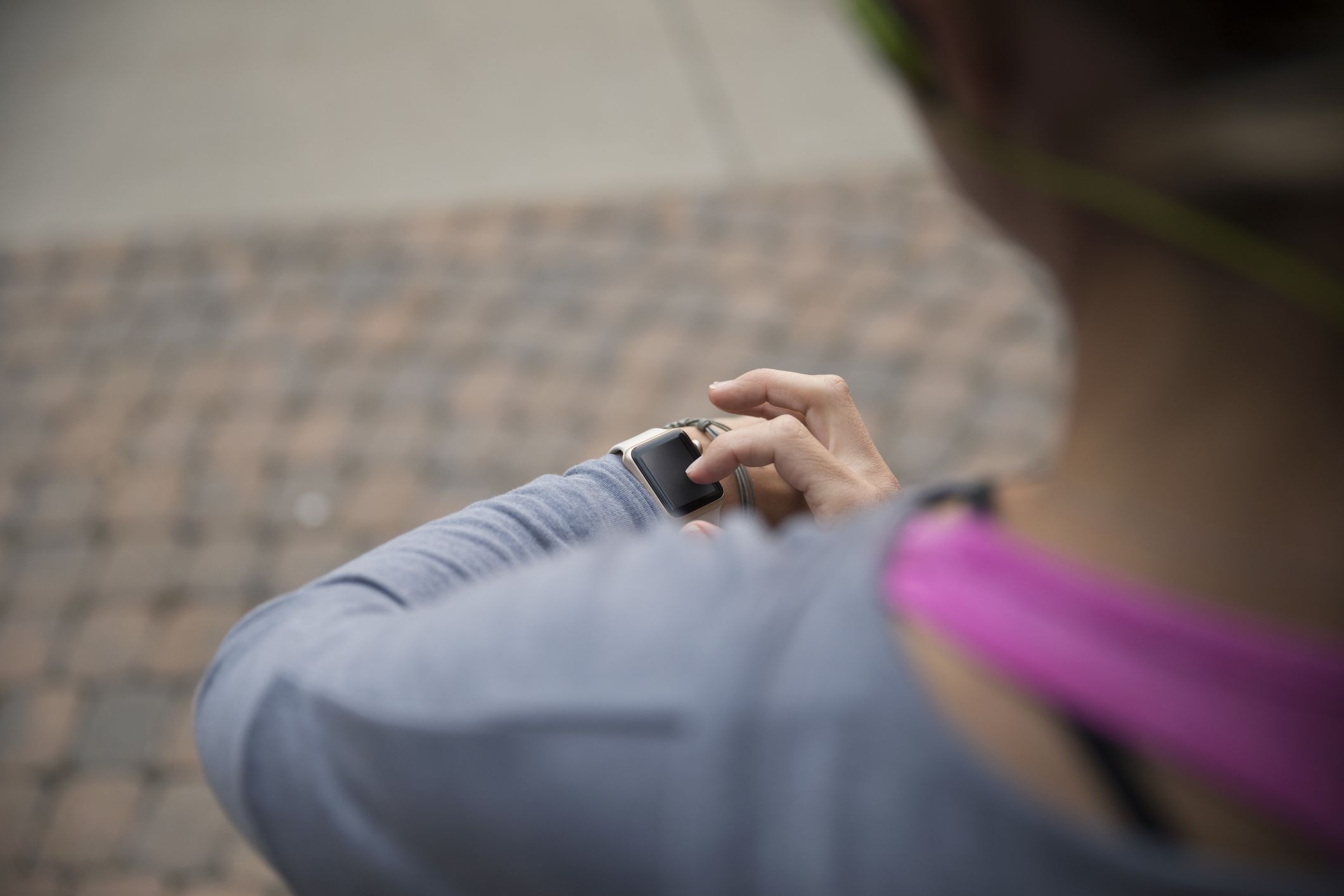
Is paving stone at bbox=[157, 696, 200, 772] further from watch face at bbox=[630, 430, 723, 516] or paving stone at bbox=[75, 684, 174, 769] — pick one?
watch face at bbox=[630, 430, 723, 516]

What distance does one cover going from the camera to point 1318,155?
1.77 feet

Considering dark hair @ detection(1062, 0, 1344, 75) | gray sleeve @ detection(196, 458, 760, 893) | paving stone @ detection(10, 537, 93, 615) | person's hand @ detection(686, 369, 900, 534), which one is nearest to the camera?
dark hair @ detection(1062, 0, 1344, 75)

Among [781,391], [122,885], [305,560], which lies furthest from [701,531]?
[305,560]

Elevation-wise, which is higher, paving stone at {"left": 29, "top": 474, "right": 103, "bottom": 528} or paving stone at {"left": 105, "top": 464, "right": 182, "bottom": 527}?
paving stone at {"left": 29, "top": 474, "right": 103, "bottom": 528}

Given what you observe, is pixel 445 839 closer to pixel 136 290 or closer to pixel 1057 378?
pixel 1057 378

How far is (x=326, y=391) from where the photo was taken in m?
3.38

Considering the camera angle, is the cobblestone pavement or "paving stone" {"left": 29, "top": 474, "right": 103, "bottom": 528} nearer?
the cobblestone pavement

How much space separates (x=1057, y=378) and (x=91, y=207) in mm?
3677

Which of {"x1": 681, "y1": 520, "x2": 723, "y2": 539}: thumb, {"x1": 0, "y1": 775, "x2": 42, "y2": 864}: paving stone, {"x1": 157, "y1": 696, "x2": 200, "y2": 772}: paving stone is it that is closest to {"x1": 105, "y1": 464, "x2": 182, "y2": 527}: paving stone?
{"x1": 157, "y1": 696, "x2": 200, "y2": 772}: paving stone

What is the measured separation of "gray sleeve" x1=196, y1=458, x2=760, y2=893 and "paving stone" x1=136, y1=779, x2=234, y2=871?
167 centimetres

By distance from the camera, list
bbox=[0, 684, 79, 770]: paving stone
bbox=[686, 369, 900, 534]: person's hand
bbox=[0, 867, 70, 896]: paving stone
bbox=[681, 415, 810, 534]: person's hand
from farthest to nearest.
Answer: bbox=[0, 684, 79, 770]: paving stone
bbox=[0, 867, 70, 896]: paving stone
bbox=[681, 415, 810, 534]: person's hand
bbox=[686, 369, 900, 534]: person's hand

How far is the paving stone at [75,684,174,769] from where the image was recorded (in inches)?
98.2

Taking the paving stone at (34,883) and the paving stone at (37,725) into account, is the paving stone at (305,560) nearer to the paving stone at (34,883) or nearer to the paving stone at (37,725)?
the paving stone at (37,725)

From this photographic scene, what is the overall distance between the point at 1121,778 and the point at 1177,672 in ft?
0.21
